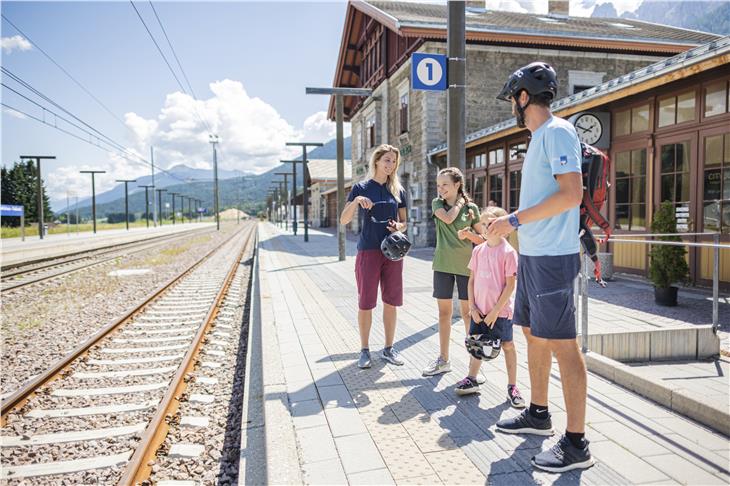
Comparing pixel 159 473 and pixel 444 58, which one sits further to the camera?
pixel 444 58

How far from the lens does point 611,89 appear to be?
8305 mm

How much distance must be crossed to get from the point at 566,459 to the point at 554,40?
18087 mm

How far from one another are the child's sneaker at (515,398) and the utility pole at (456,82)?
3207 mm

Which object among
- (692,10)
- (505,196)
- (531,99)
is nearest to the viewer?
(531,99)

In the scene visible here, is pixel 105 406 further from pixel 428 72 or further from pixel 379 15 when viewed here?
pixel 379 15

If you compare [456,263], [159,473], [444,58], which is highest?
[444,58]

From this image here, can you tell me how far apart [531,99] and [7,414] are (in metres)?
4.52

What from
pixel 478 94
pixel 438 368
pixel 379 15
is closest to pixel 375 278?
pixel 438 368

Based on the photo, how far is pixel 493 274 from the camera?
3373 millimetres

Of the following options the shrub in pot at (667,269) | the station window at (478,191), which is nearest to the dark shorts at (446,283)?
the shrub in pot at (667,269)

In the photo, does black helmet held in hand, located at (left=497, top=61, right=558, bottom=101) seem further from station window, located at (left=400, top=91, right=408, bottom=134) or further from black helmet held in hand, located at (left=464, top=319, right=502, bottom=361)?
station window, located at (left=400, top=91, right=408, bottom=134)

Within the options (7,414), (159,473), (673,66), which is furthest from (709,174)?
(7,414)

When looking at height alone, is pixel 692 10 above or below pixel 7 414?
above

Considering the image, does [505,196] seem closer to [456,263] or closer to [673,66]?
[673,66]
